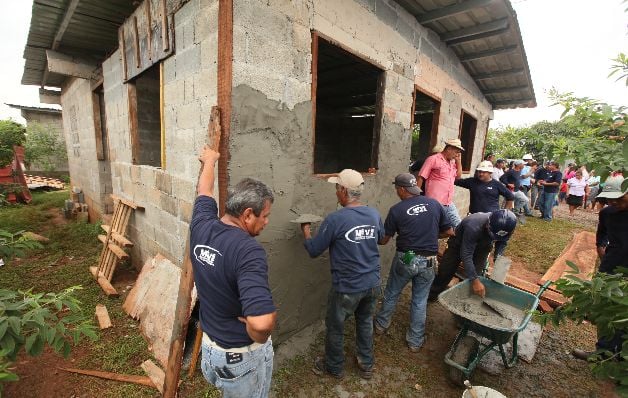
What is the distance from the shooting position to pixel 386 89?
4.04 meters

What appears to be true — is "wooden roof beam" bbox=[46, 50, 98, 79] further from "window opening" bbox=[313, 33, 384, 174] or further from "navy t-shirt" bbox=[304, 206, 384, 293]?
"navy t-shirt" bbox=[304, 206, 384, 293]

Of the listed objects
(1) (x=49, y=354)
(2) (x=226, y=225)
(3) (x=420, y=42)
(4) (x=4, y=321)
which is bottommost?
(1) (x=49, y=354)

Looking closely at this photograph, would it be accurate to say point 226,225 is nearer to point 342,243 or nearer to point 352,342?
point 342,243

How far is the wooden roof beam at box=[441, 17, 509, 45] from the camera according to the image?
14.7 ft

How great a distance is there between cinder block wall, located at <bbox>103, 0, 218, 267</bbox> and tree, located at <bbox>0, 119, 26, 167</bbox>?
8533 mm

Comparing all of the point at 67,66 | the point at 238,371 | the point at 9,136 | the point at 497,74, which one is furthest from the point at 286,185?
the point at 9,136

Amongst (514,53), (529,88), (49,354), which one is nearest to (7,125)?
(49,354)

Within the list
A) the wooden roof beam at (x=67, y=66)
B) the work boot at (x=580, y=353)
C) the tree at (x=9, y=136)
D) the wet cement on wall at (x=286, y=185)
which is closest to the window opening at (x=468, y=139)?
the work boot at (x=580, y=353)

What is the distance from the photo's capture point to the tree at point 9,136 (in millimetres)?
9656

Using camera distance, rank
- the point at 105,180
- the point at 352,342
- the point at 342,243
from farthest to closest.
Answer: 1. the point at 105,180
2. the point at 352,342
3. the point at 342,243

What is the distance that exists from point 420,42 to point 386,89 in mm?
1308

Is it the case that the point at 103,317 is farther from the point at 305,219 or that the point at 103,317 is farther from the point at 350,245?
the point at 350,245

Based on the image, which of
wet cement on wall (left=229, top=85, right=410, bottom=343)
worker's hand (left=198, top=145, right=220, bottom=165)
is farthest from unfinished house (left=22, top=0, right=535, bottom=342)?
worker's hand (left=198, top=145, right=220, bottom=165)

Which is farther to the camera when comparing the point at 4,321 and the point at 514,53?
the point at 514,53
